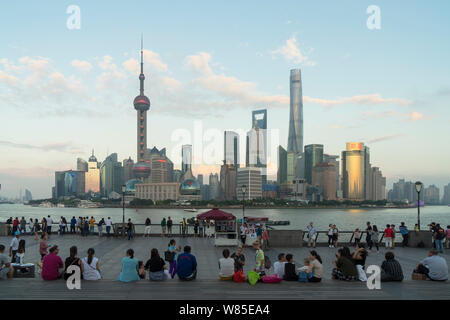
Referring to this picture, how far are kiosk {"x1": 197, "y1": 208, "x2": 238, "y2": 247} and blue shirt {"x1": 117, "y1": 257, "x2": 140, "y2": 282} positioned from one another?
508 inches

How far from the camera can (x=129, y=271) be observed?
11914 mm

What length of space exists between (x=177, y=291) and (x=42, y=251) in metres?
8.63

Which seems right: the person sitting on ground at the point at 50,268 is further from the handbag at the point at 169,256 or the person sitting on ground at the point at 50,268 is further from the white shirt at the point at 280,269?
the white shirt at the point at 280,269

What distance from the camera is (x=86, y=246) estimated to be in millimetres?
24531

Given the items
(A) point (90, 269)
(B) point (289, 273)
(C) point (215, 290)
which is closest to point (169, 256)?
(A) point (90, 269)

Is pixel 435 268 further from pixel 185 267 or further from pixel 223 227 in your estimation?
pixel 223 227

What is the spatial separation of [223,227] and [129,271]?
50.3ft

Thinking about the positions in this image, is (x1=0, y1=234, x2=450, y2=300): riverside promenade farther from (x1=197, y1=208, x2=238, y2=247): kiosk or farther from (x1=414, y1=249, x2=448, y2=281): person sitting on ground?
(x1=197, y1=208, x2=238, y2=247): kiosk

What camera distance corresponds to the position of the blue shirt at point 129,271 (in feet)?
38.9

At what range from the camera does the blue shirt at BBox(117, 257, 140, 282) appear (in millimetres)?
11859

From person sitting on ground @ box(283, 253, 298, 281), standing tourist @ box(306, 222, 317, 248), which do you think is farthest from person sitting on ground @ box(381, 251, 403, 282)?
standing tourist @ box(306, 222, 317, 248)

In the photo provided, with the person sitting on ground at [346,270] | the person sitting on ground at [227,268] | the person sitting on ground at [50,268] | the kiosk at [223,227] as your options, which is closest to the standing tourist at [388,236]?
the kiosk at [223,227]
